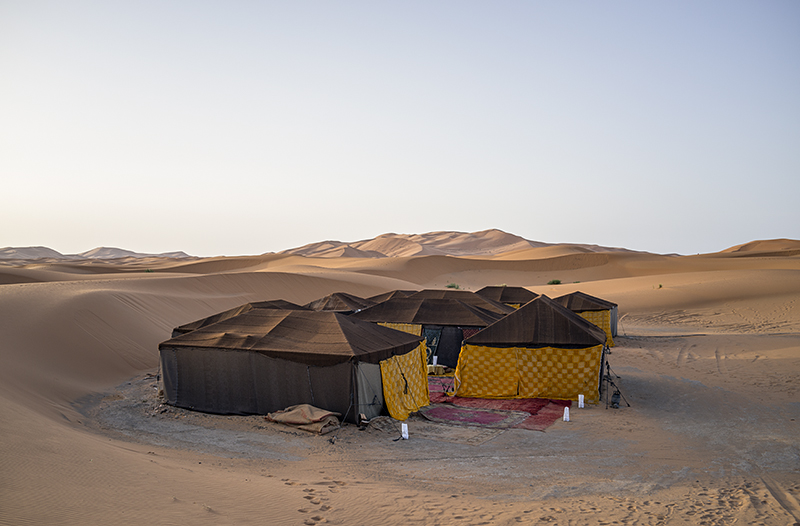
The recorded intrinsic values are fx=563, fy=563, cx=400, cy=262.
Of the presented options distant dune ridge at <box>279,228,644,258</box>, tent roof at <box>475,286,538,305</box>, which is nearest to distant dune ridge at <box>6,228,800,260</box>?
distant dune ridge at <box>279,228,644,258</box>

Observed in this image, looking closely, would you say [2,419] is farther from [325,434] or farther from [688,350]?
[688,350]

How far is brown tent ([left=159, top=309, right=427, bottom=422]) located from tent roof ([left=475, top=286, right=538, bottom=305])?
13.8 metres

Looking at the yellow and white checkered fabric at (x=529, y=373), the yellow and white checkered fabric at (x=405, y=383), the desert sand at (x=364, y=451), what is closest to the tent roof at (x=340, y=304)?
the desert sand at (x=364, y=451)

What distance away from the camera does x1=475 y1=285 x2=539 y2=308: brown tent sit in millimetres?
26734

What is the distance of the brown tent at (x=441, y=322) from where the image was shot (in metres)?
19.0

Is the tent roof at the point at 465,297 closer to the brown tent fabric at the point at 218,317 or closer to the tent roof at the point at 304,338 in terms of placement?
the brown tent fabric at the point at 218,317

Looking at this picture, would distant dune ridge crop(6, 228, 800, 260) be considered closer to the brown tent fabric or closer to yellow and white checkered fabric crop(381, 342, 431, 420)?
the brown tent fabric

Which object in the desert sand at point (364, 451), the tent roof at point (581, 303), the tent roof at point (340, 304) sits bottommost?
the desert sand at point (364, 451)

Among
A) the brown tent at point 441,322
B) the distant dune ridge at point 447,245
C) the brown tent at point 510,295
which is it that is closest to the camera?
the brown tent at point 441,322

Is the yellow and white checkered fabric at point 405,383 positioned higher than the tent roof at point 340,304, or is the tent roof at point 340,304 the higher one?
the tent roof at point 340,304

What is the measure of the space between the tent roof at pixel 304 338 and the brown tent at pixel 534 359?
6.90 feet

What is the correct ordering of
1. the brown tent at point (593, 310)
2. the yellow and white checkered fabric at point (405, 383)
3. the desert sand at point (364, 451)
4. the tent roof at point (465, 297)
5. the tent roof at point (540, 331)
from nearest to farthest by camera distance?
the desert sand at point (364, 451) < the yellow and white checkered fabric at point (405, 383) < the tent roof at point (540, 331) < the tent roof at point (465, 297) < the brown tent at point (593, 310)

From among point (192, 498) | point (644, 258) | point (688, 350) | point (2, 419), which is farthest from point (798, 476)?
point (644, 258)

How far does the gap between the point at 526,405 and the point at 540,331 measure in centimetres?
204
